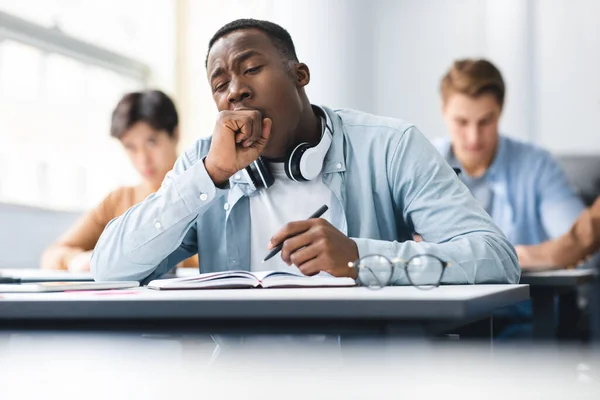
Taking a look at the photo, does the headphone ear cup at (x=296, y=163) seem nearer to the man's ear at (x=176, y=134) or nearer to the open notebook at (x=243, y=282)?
the open notebook at (x=243, y=282)

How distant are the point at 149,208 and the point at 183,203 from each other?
0.09 metres

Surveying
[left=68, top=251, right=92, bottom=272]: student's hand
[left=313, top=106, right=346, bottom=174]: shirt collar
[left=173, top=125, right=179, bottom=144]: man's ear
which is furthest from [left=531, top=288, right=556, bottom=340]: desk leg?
[left=173, top=125, right=179, bottom=144]: man's ear

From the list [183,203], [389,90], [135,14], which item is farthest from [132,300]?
[389,90]

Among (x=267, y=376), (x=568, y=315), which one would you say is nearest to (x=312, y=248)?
(x=267, y=376)

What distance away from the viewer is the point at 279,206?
6.25ft

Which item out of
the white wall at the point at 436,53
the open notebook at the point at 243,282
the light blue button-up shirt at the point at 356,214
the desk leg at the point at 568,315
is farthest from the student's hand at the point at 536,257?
the white wall at the point at 436,53

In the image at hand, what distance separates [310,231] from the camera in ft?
4.56

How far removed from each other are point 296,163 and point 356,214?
18 cm

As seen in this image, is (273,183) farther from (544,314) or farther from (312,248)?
(544,314)

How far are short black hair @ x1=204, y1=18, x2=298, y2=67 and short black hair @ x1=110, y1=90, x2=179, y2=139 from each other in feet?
4.43

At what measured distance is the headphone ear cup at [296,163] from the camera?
1822mm

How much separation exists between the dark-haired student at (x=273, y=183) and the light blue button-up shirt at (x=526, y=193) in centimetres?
149

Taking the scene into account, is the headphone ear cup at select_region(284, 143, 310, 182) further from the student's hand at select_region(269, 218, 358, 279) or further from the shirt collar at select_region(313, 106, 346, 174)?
the student's hand at select_region(269, 218, 358, 279)

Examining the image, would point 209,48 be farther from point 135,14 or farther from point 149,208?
point 135,14
